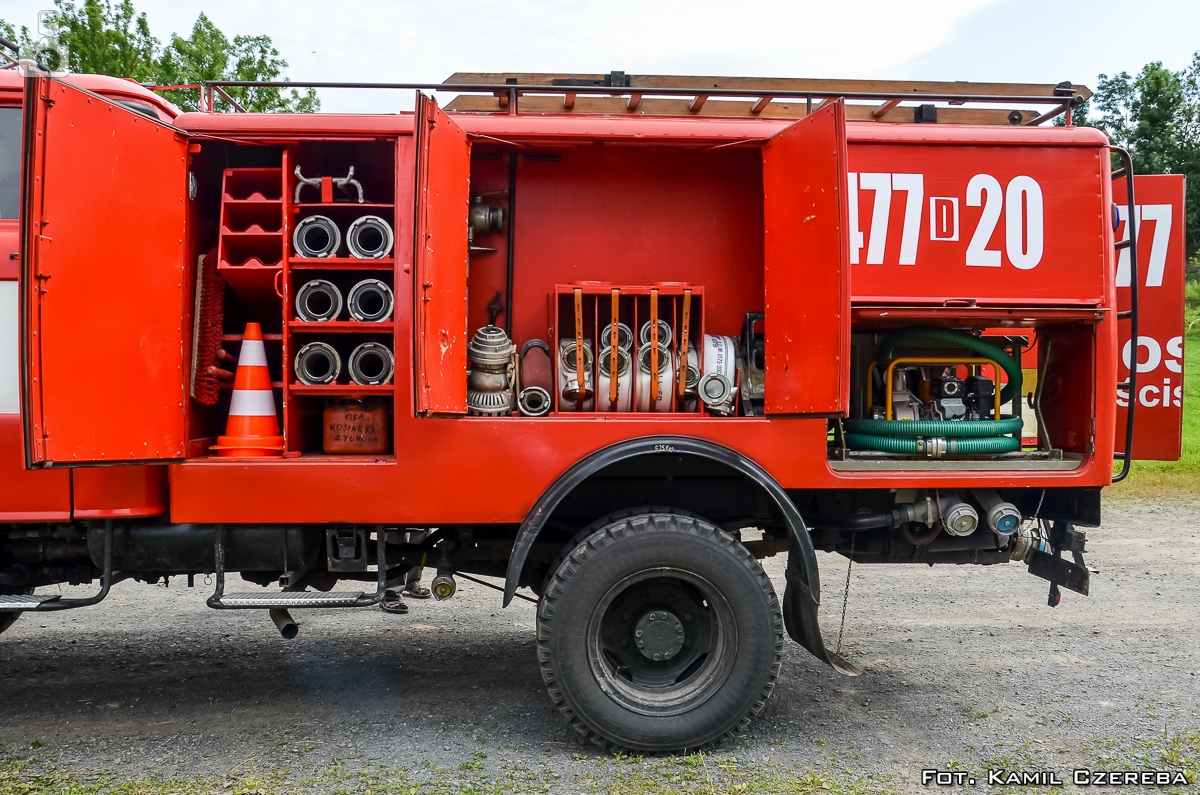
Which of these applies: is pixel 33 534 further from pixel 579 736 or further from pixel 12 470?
pixel 579 736

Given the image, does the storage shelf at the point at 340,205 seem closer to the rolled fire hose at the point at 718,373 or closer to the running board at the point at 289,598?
the running board at the point at 289,598

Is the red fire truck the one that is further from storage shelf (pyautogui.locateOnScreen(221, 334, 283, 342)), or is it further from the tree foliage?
the tree foliage

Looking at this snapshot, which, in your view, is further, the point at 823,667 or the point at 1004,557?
the point at 823,667

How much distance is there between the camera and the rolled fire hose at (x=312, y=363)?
3.50 m

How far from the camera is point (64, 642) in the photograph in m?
4.75

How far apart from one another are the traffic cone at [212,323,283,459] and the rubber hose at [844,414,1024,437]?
8.86ft

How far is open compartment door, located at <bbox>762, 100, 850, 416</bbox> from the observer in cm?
321

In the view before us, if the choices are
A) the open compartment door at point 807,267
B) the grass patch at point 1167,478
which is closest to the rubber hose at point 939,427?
the open compartment door at point 807,267

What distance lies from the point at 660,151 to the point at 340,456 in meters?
2.00

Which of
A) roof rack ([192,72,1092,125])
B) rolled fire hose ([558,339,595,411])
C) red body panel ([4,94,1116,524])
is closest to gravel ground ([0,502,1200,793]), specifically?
red body panel ([4,94,1116,524])

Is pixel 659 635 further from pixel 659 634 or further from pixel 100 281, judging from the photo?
pixel 100 281

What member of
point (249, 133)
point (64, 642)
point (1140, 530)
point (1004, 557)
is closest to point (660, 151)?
point (249, 133)

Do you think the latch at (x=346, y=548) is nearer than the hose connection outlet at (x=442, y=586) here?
Yes

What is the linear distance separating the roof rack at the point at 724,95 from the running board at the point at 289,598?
79.0 inches
